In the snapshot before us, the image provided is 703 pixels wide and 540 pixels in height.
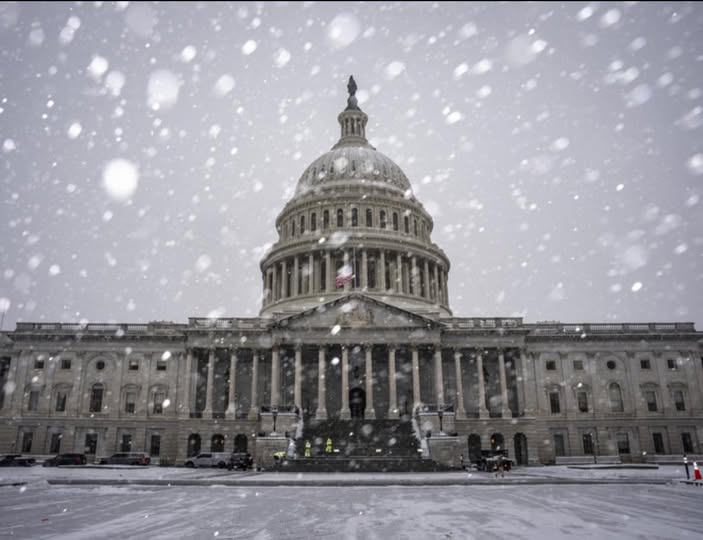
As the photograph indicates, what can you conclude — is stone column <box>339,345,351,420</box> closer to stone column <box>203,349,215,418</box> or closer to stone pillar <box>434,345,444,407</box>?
stone pillar <box>434,345,444,407</box>

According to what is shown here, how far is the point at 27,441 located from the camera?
59812mm

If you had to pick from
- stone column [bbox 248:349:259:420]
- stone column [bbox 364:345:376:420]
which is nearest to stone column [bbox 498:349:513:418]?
stone column [bbox 364:345:376:420]

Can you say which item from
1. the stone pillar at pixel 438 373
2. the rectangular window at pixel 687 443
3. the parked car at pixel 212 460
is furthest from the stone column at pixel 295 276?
the rectangular window at pixel 687 443

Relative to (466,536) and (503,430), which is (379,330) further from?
(466,536)

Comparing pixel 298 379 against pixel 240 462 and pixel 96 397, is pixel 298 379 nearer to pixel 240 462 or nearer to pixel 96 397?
pixel 240 462

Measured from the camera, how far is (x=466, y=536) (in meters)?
11.7

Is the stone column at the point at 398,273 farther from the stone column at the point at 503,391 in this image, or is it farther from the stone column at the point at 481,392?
the stone column at the point at 503,391

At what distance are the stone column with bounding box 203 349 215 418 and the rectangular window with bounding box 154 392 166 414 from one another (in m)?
4.94

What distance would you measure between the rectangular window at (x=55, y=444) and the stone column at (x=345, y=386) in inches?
1141

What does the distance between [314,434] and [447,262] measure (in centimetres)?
3864

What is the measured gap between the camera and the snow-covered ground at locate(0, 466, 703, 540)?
483 inches

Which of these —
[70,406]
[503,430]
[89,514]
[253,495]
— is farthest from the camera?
[70,406]

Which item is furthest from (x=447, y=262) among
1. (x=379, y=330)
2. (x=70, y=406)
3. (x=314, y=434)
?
(x=70, y=406)

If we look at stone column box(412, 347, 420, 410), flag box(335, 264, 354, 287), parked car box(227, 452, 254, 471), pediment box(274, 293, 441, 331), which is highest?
flag box(335, 264, 354, 287)
